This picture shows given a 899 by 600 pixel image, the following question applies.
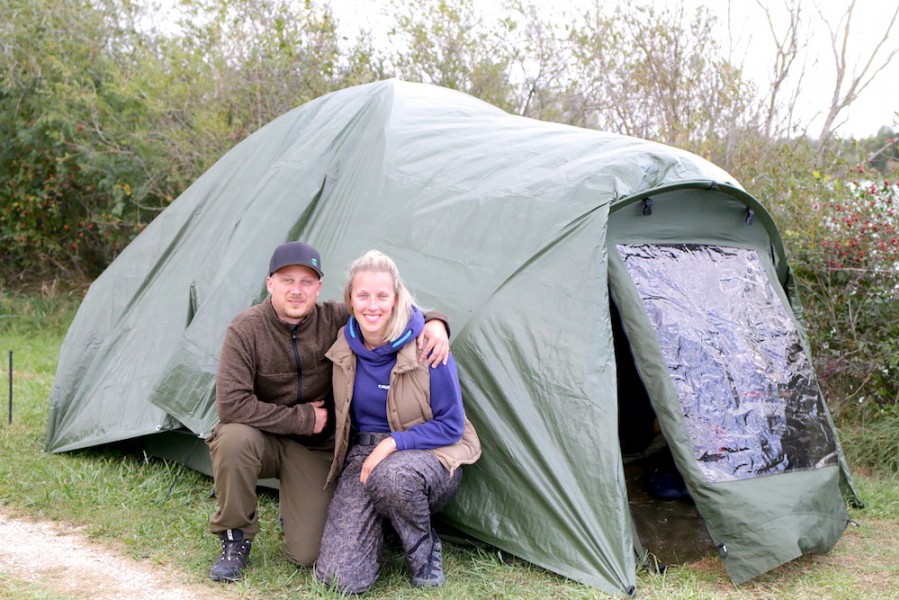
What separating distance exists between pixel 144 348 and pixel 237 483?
5.69 ft

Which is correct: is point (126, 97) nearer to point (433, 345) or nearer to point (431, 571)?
point (433, 345)

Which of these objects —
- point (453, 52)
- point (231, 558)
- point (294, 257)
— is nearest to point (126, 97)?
point (453, 52)

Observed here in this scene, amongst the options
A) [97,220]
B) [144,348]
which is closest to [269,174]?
[144,348]

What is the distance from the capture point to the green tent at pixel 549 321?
3.69 metres

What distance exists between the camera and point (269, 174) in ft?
16.8

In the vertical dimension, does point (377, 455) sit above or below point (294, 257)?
below

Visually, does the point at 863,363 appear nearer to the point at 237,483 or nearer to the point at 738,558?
the point at 738,558

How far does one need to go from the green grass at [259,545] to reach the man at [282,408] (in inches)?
7.5

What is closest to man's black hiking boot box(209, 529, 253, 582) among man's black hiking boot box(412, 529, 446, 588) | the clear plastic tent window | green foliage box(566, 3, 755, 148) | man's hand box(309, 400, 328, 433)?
man's hand box(309, 400, 328, 433)

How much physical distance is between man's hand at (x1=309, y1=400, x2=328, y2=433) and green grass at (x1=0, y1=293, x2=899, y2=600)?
541mm

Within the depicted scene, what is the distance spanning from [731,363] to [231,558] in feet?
7.32

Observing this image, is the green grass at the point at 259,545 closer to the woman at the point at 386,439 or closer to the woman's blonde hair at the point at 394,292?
the woman at the point at 386,439

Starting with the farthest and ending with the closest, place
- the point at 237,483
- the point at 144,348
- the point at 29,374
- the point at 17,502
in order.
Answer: the point at 29,374, the point at 144,348, the point at 17,502, the point at 237,483

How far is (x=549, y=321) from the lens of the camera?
385cm
